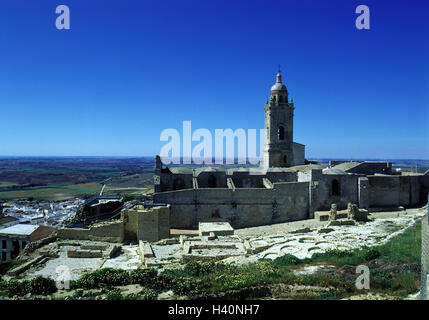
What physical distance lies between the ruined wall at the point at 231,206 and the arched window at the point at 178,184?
11.4ft

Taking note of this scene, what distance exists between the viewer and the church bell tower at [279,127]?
3166 centimetres

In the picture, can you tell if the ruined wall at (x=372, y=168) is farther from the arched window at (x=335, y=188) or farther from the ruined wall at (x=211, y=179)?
the ruined wall at (x=211, y=179)

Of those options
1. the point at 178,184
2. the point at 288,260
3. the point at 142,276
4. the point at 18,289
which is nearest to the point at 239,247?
the point at 288,260

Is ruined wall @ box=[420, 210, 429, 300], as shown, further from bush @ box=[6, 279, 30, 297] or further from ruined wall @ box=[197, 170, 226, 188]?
ruined wall @ box=[197, 170, 226, 188]

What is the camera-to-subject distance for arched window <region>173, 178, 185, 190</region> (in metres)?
25.6

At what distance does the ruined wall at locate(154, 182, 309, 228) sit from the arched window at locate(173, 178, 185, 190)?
11.4 ft

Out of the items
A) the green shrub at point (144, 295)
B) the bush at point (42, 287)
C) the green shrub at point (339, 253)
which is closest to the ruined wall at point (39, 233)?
the bush at point (42, 287)

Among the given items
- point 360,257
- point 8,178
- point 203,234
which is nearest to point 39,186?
point 8,178

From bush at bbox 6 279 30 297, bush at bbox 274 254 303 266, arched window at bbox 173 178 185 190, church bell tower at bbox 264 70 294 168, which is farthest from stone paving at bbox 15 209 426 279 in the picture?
church bell tower at bbox 264 70 294 168

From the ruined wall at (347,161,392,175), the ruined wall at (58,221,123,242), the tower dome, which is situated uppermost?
the tower dome

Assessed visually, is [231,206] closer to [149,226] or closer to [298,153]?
[149,226]

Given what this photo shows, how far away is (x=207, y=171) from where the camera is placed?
26.2 metres
